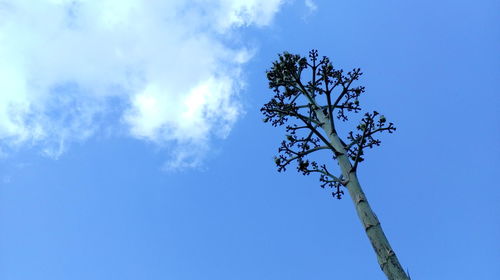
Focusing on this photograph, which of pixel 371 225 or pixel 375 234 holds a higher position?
pixel 371 225

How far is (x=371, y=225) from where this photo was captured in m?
6.25

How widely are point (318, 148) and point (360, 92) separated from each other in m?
2.73

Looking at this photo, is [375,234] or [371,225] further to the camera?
[371,225]

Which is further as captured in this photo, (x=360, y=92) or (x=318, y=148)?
(x=360, y=92)

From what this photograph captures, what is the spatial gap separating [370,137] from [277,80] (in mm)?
3394

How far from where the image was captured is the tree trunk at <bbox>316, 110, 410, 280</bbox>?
558 centimetres

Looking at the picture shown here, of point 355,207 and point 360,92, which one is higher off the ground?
point 360,92

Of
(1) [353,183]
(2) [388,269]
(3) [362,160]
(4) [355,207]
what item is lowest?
(2) [388,269]

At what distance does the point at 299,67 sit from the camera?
36.7ft

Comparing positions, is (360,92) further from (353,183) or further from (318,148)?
(353,183)

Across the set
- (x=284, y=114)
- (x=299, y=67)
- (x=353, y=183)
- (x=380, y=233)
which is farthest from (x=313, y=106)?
(x=380, y=233)

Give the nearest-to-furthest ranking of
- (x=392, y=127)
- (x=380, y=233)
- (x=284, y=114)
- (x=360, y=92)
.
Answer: (x=380, y=233), (x=392, y=127), (x=284, y=114), (x=360, y=92)

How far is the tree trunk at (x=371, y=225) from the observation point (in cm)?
558

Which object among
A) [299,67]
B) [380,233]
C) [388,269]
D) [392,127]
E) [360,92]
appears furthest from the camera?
[299,67]
